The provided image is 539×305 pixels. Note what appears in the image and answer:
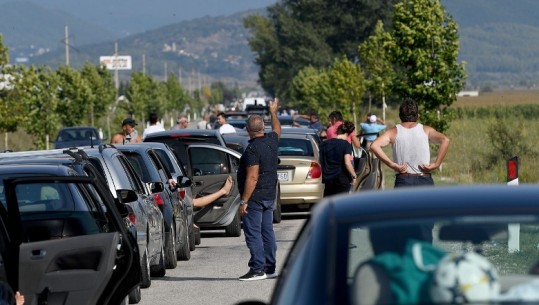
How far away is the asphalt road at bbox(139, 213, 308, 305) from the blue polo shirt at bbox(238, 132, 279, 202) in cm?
64

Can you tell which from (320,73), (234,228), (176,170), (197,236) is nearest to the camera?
(176,170)

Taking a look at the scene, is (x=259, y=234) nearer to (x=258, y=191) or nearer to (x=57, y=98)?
(x=258, y=191)

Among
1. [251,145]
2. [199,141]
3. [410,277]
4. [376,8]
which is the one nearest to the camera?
[410,277]

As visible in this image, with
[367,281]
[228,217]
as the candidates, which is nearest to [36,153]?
[367,281]

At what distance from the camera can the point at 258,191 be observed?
A: 14516mm

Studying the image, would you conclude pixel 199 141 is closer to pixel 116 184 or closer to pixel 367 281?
pixel 116 184

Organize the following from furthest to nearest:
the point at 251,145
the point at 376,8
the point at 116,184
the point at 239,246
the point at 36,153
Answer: the point at 376,8
the point at 239,246
the point at 251,145
the point at 116,184
the point at 36,153

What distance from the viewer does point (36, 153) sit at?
11.6m

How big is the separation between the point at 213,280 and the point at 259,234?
74 centimetres

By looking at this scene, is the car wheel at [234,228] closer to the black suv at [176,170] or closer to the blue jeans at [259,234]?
the black suv at [176,170]

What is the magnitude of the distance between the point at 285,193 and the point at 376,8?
73118 millimetres

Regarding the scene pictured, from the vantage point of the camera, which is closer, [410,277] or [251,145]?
[410,277]

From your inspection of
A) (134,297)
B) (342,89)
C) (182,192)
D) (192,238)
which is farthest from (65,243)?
(342,89)

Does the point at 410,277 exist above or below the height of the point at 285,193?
above
